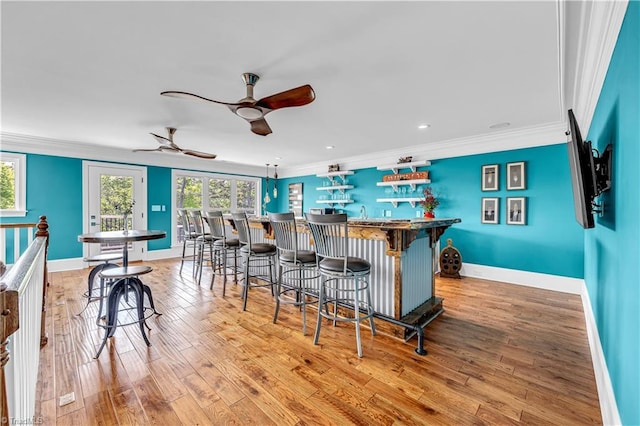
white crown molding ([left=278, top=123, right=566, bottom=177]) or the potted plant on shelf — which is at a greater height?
white crown molding ([left=278, top=123, right=566, bottom=177])

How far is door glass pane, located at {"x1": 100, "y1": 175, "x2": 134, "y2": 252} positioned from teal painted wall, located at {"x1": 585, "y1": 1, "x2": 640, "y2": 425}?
6715mm

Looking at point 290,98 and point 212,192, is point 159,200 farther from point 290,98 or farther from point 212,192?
point 290,98

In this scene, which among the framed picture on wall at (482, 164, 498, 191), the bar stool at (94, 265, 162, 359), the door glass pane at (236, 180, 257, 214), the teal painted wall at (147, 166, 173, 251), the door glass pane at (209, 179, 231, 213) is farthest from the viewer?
the door glass pane at (236, 180, 257, 214)

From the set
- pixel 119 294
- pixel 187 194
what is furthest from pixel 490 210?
pixel 187 194

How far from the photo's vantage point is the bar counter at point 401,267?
245cm

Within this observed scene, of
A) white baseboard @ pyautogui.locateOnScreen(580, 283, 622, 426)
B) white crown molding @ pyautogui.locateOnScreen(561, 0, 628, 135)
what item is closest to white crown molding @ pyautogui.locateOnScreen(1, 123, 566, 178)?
white crown molding @ pyautogui.locateOnScreen(561, 0, 628, 135)

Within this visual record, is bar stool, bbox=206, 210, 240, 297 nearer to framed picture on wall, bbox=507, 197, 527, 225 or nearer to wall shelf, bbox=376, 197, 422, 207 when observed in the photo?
wall shelf, bbox=376, 197, 422, 207

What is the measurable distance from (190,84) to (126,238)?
1.60m

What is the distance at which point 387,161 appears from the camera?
5867mm

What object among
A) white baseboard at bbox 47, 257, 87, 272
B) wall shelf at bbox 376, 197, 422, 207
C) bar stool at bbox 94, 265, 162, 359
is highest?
wall shelf at bbox 376, 197, 422, 207

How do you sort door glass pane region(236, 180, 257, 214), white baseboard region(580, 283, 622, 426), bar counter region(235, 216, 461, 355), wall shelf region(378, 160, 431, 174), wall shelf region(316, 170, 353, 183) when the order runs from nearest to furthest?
white baseboard region(580, 283, 622, 426) < bar counter region(235, 216, 461, 355) < wall shelf region(378, 160, 431, 174) < wall shelf region(316, 170, 353, 183) < door glass pane region(236, 180, 257, 214)

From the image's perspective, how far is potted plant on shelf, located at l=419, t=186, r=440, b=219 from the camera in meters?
4.75

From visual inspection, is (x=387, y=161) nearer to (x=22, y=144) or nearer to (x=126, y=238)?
(x=126, y=238)

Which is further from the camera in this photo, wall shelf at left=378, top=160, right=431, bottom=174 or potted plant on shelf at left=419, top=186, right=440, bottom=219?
wall shelf at left=378, top=160, right=431, bottom=174
